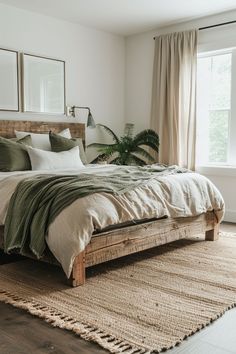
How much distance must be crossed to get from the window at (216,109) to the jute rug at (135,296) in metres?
2.08

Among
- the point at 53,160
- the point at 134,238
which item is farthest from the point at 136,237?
the point at 53,160

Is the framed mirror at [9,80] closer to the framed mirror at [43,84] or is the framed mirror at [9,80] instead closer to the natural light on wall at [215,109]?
the framed mirror at [43,84]

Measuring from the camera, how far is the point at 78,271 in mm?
2900

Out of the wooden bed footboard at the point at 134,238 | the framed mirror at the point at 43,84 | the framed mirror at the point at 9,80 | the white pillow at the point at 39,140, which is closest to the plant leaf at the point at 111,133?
the framed mirror at the point at 43,84

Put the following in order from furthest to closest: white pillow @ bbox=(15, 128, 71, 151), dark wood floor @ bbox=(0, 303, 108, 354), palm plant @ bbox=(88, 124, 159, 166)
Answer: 1. palm plant @ bbox=(88, 124, 159, 166)
2. white pillow @ bbox=(15, 128, 71, 151)
3. dark wood floor @ bbox=(0, 303, 108, 354)

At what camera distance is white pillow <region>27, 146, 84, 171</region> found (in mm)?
4264

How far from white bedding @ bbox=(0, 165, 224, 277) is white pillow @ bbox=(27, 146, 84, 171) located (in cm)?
60

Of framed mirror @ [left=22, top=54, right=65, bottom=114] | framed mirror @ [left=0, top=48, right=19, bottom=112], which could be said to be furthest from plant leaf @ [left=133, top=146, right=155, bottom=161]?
framed mirror @ [left=0, top=48, right=19, bottom=112]

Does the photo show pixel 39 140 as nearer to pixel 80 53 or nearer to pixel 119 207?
pixel 80 53

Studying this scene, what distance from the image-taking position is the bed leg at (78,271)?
2871 millimetres

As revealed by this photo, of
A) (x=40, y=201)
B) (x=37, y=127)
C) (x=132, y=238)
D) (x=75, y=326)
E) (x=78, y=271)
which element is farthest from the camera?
(x=37, y=127)

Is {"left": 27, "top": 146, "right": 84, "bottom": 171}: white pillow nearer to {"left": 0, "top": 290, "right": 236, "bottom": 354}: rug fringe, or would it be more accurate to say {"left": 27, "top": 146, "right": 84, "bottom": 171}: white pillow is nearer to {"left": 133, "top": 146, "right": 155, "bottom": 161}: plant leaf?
{"left": 133, "top": 146, "right": 155, "bottom": 161}: plant leaf

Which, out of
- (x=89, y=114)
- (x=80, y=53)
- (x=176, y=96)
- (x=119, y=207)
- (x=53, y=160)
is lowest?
(x=119, y=207)

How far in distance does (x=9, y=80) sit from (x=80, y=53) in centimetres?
131
